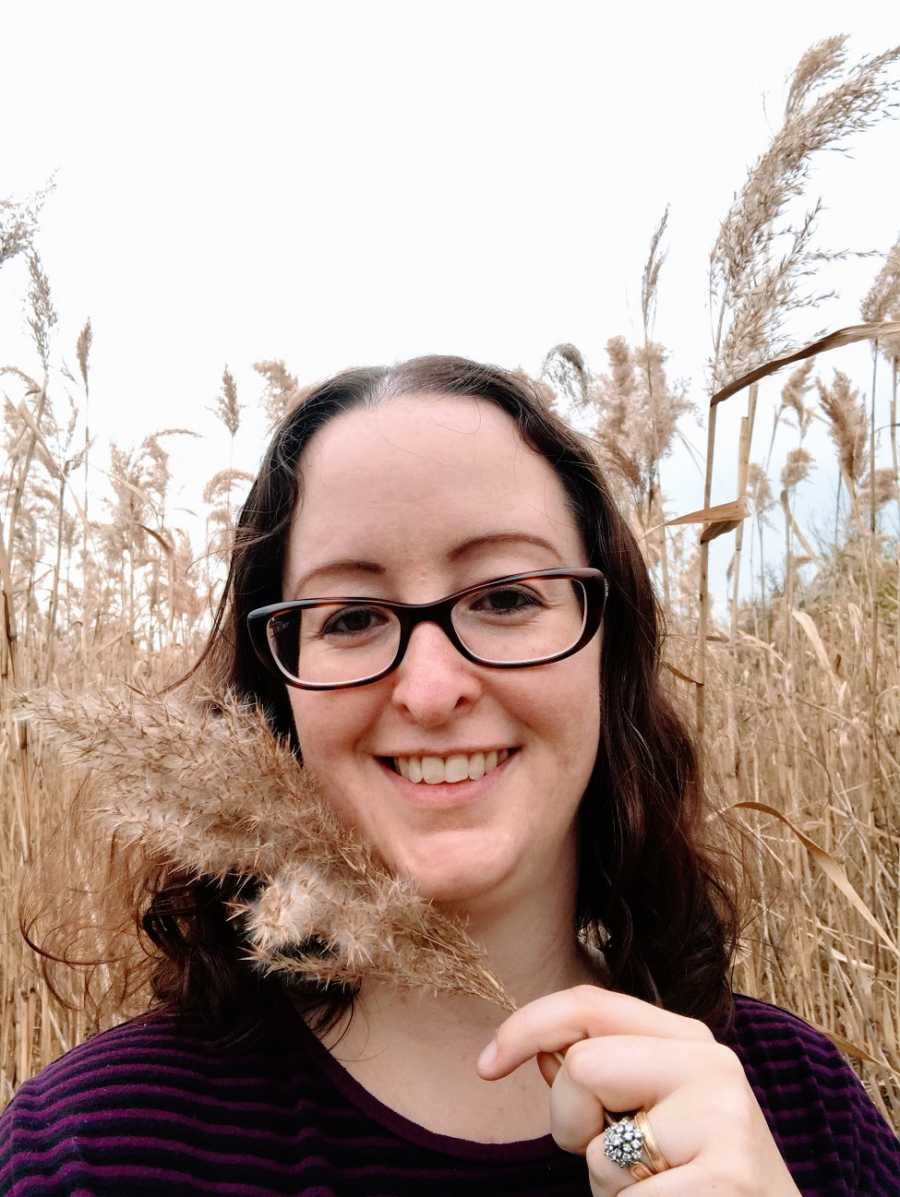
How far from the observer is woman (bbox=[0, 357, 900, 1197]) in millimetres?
870

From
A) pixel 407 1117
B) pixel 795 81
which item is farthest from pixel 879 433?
pixel 407 1117

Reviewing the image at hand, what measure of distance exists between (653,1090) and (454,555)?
57 cm

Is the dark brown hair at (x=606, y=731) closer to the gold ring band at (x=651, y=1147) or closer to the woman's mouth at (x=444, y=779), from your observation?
the woman's mouth at (x=444, y=779)

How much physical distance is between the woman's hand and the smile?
9.5 inches

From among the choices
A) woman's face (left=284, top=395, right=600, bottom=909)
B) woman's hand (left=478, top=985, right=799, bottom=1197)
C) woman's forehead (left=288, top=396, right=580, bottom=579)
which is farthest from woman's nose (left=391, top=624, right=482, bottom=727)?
woman's hand (left=478, top=985, right=799, bottom=1197)

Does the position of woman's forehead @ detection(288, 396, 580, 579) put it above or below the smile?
above

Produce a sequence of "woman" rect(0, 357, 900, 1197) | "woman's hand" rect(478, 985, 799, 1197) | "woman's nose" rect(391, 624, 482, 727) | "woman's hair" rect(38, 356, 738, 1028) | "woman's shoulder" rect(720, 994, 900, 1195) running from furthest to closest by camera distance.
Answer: "woman's hair" rect(38, 356, 738, 1028) → "woman's shoulder" rect(720, 994, 900, 1195) → "woman's nose" rect(391, 624, 482, 727) → "woman" rect(0, 357, 900, 1197) → "woman's hand" rect(478, 985, 799, 1197)

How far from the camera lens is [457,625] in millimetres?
1063

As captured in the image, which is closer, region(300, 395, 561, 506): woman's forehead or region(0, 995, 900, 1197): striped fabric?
region(0, 995, 900, 1197): striped fabric

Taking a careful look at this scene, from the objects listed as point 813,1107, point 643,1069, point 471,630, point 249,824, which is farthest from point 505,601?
point 813,1107

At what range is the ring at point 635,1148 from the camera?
781 millimetres

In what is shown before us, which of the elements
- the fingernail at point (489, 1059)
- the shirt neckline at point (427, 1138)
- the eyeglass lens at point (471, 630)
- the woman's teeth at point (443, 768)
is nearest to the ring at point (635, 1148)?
the fingernail at point (489, 1059)

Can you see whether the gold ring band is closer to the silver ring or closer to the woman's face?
the silver ring

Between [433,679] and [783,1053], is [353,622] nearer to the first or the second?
[433,679]
